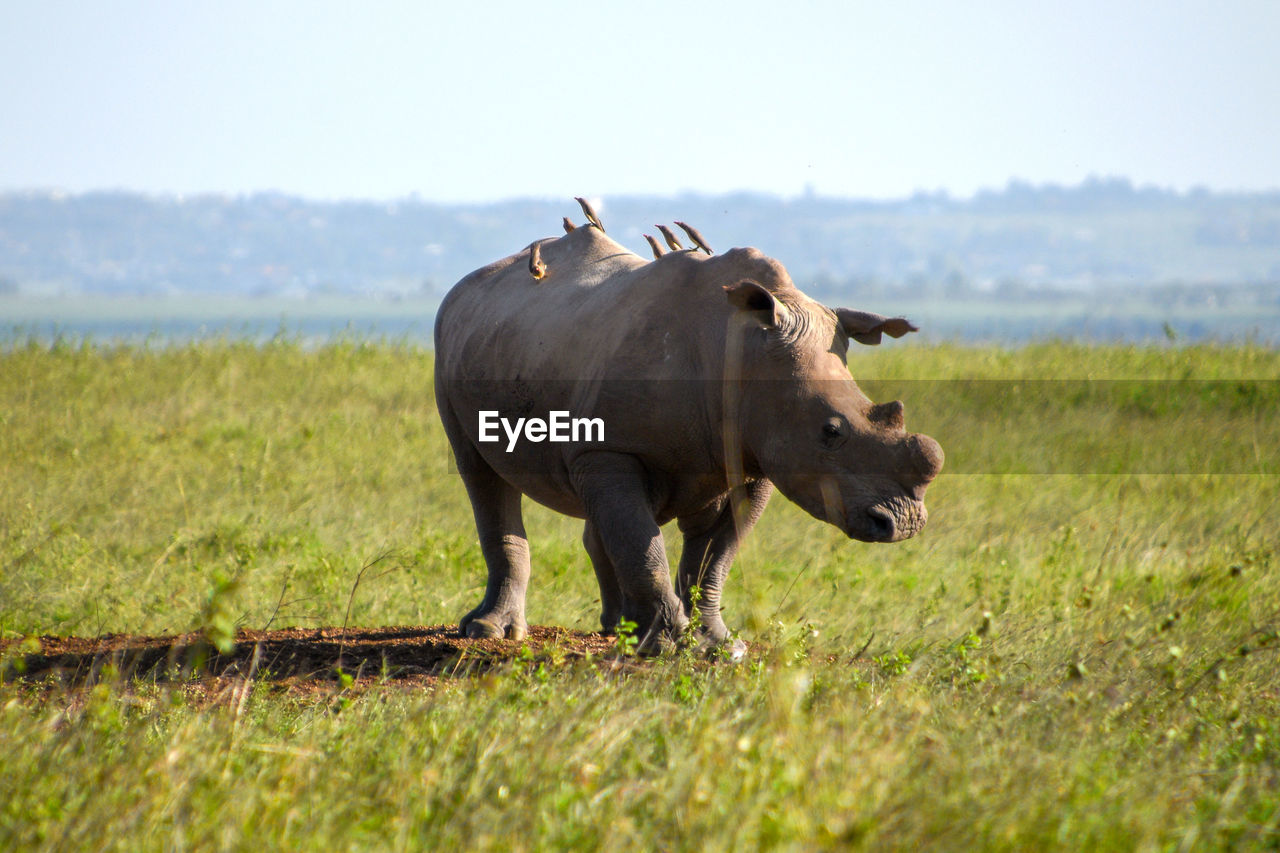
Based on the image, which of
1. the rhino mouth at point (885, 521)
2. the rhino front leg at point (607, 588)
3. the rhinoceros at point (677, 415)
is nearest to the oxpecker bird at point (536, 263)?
the rhinoceros at point (677, 415)

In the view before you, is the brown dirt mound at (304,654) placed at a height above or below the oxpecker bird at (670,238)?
below

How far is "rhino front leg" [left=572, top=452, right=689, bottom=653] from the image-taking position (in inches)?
200

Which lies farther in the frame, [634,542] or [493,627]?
[493,627]

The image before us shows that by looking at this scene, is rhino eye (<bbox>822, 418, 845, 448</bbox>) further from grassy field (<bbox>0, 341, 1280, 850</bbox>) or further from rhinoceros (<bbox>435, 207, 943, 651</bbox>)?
grassy field (<bbox>0, 341, 1280, 850</bbox>)

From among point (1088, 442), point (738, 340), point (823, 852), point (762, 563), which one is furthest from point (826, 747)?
point (1088, 442)

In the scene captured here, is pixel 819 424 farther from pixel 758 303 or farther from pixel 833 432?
pixel 758 303

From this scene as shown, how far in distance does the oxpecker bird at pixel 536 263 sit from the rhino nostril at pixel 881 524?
6.99ft

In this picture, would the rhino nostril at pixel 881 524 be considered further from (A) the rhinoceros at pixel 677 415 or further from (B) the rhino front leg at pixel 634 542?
(B) the rhino front leg at pixel 634 542

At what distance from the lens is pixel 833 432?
15.5ft

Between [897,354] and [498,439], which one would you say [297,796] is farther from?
[897,354]

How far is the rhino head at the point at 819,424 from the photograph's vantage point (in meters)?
4.60

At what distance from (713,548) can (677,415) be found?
0.79 meters

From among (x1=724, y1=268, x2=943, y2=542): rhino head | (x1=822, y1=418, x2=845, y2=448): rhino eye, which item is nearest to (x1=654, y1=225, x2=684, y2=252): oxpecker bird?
(x1=724, y1=268, x2=943, y2=542): rhino head

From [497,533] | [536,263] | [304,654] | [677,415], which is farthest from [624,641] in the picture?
[536,263]
